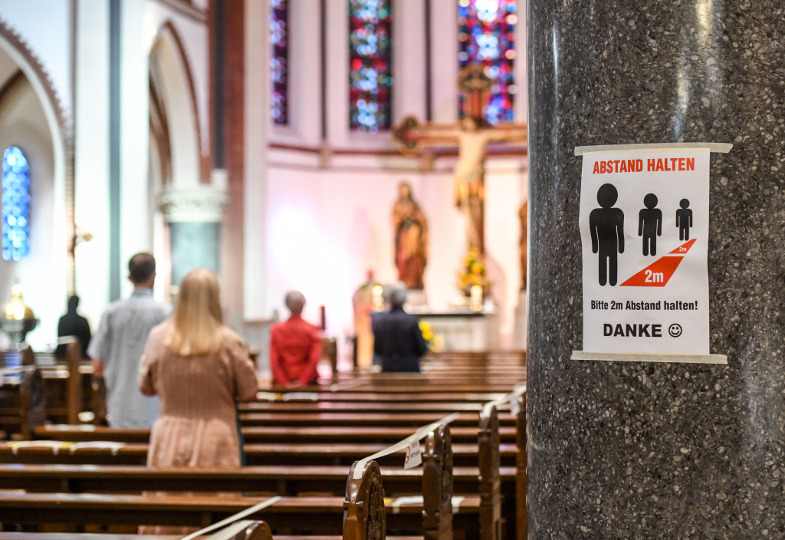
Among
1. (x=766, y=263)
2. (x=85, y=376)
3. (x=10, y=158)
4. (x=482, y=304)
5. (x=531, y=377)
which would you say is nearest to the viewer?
(x=766, y=263)

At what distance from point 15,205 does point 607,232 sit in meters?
14.3

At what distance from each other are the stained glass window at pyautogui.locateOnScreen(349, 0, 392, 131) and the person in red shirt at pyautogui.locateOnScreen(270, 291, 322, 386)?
43.3ft

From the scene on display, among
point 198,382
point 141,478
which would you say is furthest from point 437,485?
point 198,382

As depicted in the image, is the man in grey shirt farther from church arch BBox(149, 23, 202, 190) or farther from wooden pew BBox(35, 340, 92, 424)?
church arch BBox(149, 23, 202, 190)

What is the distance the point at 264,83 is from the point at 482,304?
5067mm

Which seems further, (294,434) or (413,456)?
(294,434)

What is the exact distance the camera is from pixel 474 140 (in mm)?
17406

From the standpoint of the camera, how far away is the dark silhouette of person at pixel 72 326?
29.8 ft

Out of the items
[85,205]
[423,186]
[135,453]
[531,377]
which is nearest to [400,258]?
[423,186]

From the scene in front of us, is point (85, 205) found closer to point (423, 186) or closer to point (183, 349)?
point (183, 349)

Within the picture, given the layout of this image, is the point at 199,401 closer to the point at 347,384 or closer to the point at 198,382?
the point at 198,382

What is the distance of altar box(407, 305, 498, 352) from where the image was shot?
15.8m

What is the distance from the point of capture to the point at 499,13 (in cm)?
2019

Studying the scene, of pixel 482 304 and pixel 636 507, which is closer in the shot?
pixel 636 507
